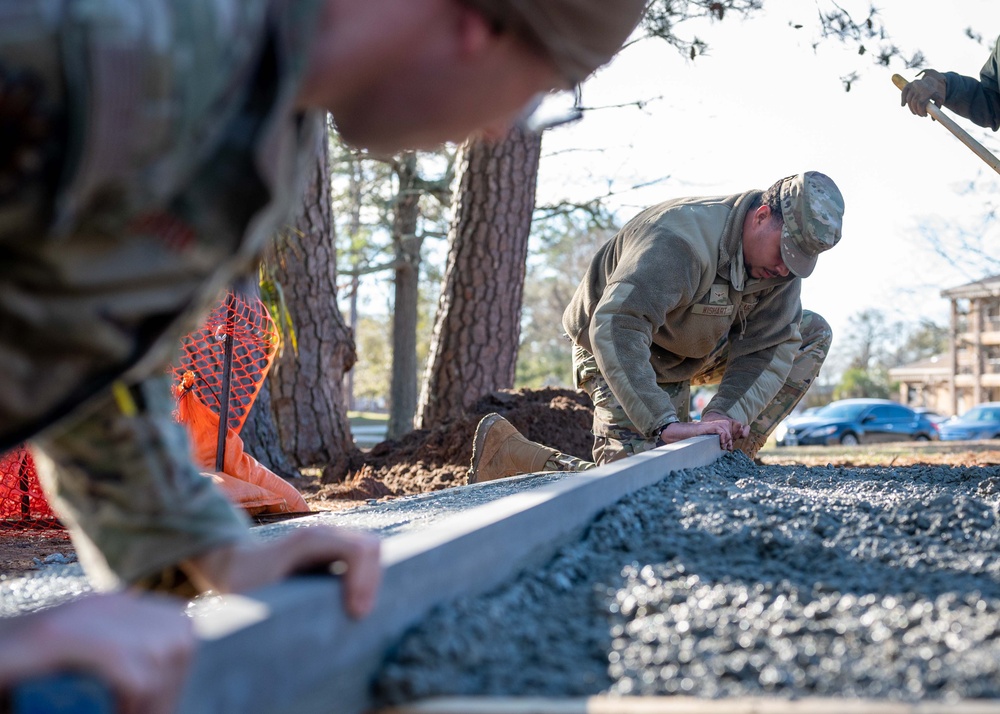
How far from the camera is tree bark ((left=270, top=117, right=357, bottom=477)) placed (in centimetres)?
740

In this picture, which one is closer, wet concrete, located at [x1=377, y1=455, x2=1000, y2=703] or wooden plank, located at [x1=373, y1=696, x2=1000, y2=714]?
wooden plank, located at [x1=373, y1=696, x2=1000, y2=714]

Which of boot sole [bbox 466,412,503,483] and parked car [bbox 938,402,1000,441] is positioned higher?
boot sole [bbox 466,412,503,483]

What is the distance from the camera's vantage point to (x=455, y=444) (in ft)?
21.3

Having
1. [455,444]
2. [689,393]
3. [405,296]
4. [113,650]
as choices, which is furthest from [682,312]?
[405,296]

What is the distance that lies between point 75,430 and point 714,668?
0.93m

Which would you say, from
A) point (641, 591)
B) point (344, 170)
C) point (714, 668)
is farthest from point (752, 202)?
point (344, 170)

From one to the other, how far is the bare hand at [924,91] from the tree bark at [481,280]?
3449 mm

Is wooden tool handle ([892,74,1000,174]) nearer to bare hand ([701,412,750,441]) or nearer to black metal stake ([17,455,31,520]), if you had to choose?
bare hand ([701,412,750,441])

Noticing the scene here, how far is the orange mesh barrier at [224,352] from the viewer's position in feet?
16.8

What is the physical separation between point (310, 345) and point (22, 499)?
3089 mm

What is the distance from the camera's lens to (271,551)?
4.06 feet

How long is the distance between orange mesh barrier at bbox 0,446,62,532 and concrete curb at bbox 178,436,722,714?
3411 mm

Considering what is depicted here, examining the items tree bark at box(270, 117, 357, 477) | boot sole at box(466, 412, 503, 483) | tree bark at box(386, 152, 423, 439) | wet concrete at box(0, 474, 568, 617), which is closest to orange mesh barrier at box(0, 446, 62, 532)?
wet concrete at box(0, 474, 568, 617)

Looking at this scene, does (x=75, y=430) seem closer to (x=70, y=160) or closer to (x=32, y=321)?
(x=32, y=321)
